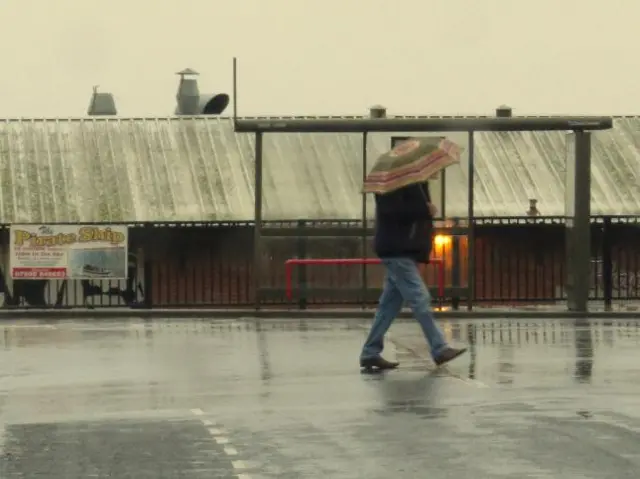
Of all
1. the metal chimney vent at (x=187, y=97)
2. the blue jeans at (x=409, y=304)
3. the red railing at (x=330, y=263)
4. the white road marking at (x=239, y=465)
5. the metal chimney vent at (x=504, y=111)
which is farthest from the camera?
the metal chimney vent at (x=187, y=97)

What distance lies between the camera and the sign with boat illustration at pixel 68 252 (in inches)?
1066

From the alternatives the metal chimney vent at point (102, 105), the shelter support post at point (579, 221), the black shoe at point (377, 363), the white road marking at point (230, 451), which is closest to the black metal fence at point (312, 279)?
the shelter support post at point (579, 221)

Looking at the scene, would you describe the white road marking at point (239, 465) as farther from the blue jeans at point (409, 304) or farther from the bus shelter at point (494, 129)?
the bus shelter at point (494, 129)

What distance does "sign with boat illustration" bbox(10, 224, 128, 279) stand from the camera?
27.1 m

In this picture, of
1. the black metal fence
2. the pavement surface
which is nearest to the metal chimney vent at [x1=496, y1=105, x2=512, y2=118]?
the black metal fence

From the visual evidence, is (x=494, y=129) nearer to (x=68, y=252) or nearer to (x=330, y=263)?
(x=330, y=263)

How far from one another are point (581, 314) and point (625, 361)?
9165 millimetres

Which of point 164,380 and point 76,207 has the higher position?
point 76,207

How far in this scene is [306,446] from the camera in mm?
10844

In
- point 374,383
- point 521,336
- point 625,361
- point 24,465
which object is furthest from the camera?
point 521,336

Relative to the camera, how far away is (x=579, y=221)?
1038 inches

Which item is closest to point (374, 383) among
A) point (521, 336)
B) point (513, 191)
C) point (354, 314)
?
point (521, 336)

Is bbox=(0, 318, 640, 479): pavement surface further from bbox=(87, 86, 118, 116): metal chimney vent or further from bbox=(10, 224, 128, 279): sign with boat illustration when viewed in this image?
bbox=(87, 86, 118, 116): metal chimney vent

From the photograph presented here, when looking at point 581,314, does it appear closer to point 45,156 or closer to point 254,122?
point 254,122
